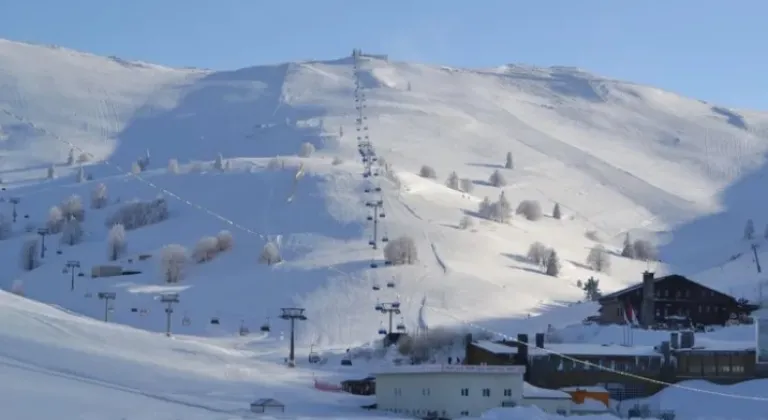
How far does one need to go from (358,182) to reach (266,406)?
67.3 meters

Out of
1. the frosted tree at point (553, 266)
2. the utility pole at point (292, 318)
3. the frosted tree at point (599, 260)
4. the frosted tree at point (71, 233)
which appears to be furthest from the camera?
the frosted tree at point (71, 233)

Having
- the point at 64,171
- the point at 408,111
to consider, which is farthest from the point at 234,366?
the point at 408,111

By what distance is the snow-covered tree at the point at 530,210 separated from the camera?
111 m

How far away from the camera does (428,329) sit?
64062mm

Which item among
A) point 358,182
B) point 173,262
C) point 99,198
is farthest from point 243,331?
point 99,198

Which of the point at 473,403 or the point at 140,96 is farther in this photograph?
the point at 140,96

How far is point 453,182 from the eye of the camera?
118 m

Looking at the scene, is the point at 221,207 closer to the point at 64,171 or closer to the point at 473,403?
the point at 64,171

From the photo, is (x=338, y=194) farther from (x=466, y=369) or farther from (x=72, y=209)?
(x=466, y=369)

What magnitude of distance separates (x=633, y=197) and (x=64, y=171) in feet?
197

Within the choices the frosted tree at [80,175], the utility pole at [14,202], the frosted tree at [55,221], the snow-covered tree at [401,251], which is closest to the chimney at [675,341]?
the snow-covered tree at [401,251]

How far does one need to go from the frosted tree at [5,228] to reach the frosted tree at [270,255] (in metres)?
28.6

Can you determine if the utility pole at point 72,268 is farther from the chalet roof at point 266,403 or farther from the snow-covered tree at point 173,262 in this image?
the chalet roof at point 266,403

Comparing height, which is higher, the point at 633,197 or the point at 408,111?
the point at 408,111
